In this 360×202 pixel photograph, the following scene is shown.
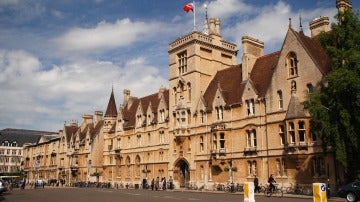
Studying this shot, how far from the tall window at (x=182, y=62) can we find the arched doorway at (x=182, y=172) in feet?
40.6

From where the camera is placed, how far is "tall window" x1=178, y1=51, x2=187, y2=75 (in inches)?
2216

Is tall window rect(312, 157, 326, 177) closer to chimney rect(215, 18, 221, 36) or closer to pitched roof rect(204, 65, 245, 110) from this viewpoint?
pitched roof rect(204, 65, 245, 110)

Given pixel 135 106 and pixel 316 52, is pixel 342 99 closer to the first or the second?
pixel 316 52

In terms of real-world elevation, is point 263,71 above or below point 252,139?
above

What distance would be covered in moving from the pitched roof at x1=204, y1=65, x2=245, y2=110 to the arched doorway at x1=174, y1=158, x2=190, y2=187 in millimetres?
9066

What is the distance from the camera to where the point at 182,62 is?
57.0 metres

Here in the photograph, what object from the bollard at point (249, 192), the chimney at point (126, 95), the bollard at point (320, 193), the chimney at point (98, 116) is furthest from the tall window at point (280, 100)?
the chimney at point (98, 116)

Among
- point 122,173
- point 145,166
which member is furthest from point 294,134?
point 122,173

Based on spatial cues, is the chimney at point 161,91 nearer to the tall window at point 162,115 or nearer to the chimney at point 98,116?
the tall window at point 162,115

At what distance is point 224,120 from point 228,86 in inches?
210

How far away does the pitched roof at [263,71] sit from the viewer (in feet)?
145

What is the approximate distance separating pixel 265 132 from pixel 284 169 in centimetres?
442

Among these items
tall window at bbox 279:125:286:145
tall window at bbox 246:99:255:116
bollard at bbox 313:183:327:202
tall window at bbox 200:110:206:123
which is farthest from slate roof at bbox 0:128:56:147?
bollard at bbox 313:183:327:202

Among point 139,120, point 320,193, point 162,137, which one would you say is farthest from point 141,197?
point 139,120
